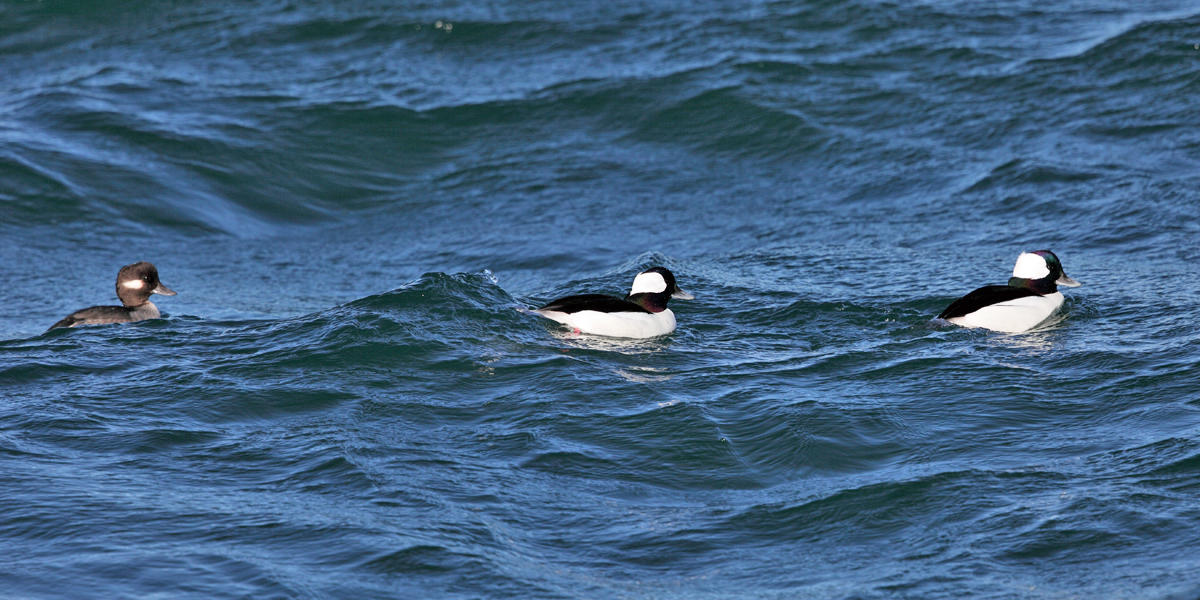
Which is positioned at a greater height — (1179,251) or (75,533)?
(1179,251)

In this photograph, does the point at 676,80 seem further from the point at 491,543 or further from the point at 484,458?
the point at 491,543

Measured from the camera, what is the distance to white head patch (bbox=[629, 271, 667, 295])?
1038 cm

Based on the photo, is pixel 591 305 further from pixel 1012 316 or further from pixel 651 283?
pixel 1012 316

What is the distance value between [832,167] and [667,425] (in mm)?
7474

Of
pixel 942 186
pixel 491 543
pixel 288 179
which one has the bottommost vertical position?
pixel 491 543

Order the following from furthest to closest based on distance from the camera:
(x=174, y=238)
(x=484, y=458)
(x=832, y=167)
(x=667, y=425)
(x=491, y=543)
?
(x=832, y=167)
(x=174, y=238)
(x=667, y=425)
(x=484, y=458)
(x=491, y=543)

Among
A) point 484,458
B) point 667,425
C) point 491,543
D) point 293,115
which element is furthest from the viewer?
point 293,115

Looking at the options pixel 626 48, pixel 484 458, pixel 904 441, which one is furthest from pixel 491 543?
pixel 626 48

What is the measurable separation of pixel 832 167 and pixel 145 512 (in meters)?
9.76

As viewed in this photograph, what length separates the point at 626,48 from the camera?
18484 mm

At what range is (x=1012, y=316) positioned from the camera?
32.8 ft

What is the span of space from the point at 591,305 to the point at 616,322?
0.70 feet

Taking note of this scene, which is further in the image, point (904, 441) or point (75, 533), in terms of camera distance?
point (904, 441)

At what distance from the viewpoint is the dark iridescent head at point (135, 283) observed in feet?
36.1
